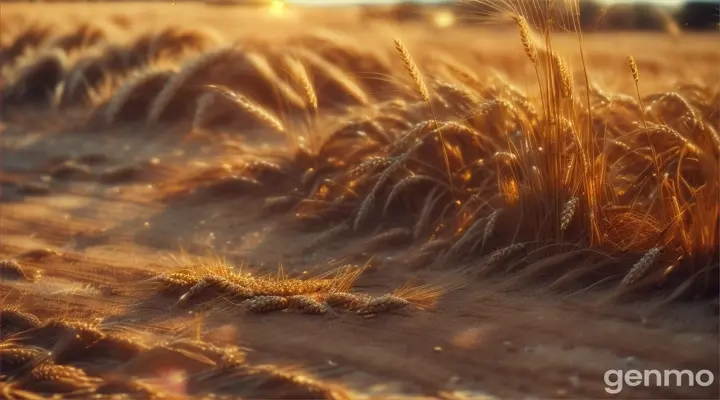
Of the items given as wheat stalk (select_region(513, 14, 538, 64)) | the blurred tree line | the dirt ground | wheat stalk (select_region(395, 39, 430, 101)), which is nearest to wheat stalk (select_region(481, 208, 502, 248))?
the dirt ground

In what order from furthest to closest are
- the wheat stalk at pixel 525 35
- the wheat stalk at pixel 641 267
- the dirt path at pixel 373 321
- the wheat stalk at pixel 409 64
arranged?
1. the wheat stalk at pixel 409 64
2. the wheat stalk at pixel 525 35
3. the wheat stalk at pixel 641 267
4. the dirt path at pixel 373 321

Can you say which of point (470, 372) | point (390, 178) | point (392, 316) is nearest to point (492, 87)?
point (390, 178)

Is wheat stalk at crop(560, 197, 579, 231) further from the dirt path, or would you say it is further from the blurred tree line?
Result: the blurred tree line

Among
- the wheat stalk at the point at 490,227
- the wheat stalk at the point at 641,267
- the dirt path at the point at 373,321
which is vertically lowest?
the dirt path at the point at 373,321

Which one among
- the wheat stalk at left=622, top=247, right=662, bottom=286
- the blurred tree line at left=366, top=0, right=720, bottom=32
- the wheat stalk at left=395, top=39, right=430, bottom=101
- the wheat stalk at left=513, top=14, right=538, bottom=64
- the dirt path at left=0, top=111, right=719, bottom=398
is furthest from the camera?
the blurred tree line at left=366, top=0, right=720, bottom=32

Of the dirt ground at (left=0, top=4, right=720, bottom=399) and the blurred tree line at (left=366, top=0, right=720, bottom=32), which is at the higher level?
the blurred tree line at (left=366, top=0, right=720, bottom=32)

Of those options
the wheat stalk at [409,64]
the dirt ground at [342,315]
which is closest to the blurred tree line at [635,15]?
the wheat stalk at [409,64]

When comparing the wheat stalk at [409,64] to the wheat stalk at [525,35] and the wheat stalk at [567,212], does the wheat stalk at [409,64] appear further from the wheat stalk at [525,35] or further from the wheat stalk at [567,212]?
the wheat stalk at [567,212]

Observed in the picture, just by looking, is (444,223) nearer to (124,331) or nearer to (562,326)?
(562,326)
